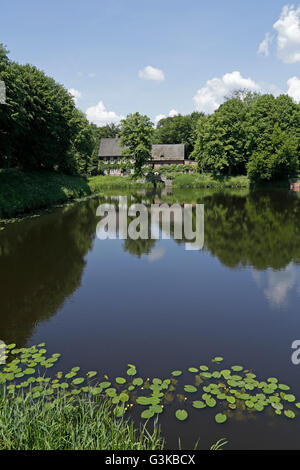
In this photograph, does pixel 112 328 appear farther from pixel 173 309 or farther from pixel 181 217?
pixel 181 217

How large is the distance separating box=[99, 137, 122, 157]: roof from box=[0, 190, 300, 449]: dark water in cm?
7088

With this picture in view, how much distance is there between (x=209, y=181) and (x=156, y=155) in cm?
2501

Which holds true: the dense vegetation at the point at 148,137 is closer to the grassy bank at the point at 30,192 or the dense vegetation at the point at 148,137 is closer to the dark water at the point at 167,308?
the grassy bank at the point at 30,192

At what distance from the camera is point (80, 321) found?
29.4 feet

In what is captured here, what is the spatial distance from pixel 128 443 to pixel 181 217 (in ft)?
74.9

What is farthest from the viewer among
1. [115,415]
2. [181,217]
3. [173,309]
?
[181,217]

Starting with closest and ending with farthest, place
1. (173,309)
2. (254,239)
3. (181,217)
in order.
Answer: (173,309), (254,239), (181,217)

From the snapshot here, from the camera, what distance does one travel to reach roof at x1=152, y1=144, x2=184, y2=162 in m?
82.3

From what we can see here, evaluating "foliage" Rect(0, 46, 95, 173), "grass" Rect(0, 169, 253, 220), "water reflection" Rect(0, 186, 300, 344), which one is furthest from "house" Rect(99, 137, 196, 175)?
"water reflection" Rect(0, 186, 300, 344)

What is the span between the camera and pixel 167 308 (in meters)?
9.73

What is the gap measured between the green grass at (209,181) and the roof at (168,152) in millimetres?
15967

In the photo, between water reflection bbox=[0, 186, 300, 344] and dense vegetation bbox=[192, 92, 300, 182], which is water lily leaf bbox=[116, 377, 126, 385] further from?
dense vegetation bbox=[192, 92, 300, 182]

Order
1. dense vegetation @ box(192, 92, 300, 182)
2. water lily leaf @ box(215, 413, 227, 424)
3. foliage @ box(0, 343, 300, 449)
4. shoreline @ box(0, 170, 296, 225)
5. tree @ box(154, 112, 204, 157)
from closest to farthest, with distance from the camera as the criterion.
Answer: foliage @ box(0, 343, 300, 449)
water lily leaf @ box(215, 413, 227, 424)
shoreline @ box(0, 170, 296, 225)
dense vegetation @ box(192, 92, 300, 182)
tree @ box(154, 112, 204, 157)
